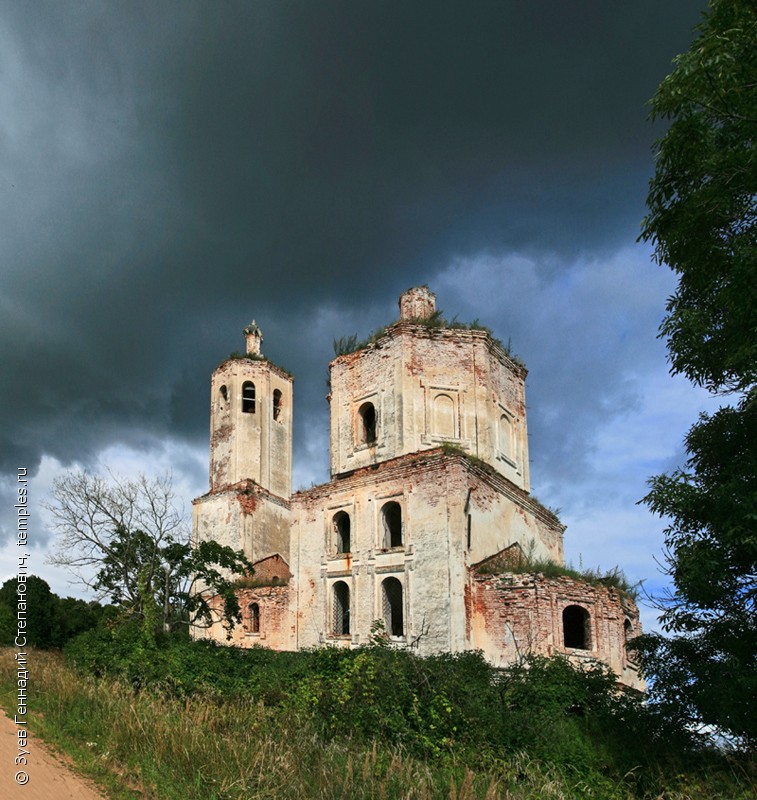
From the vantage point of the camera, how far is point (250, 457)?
29.0 meters

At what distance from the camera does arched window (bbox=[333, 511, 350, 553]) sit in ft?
70.0

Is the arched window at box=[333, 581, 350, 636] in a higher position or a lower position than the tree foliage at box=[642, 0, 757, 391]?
lower

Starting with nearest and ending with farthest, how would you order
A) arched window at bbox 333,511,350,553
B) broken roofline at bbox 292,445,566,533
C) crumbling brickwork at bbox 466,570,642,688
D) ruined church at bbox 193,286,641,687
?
crumbling brickwork at bbox 466,570,642,688 → ruined church at bbox 193,286,641,687 → broken roofline at bbox 292,445,566,533 → arched window at bbox 333,511,350,553

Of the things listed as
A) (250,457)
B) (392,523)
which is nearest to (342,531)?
(392,523)

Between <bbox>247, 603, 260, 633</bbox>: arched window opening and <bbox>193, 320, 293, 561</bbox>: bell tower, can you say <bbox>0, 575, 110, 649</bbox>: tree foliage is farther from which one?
<bbox>193, 320, 293, 561</bbox>: bell tower

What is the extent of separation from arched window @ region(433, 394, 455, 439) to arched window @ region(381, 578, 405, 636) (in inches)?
165

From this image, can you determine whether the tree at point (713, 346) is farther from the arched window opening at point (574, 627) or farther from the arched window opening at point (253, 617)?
the arched window opening at point (253, 617)

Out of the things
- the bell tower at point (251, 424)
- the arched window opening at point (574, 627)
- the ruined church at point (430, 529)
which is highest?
the bell tower at point (251, 424)

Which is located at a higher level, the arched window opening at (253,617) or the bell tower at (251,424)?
the bell tower at (251,424)

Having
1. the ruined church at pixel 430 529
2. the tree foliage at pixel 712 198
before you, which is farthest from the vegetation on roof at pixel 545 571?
the tree foliage at pixel 712 198

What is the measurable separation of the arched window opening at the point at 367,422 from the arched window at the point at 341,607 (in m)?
4.12

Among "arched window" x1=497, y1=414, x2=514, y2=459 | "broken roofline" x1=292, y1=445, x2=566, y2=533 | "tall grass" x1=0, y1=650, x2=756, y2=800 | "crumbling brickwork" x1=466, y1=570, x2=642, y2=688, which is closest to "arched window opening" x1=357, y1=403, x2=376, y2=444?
"broken roofline" x1=292, y1=445, x2=566, y2=533

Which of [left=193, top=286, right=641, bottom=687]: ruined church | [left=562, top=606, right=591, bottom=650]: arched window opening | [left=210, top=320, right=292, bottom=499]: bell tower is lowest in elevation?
[left=562, top=606, right=591, bottom=650]: arched window opening

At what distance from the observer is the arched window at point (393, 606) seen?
19.8 meters
